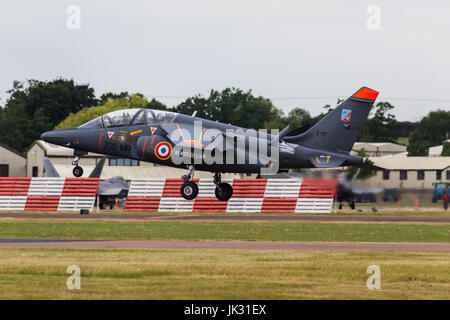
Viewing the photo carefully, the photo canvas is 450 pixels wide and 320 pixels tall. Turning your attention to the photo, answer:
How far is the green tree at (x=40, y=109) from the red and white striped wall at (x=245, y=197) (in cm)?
9060

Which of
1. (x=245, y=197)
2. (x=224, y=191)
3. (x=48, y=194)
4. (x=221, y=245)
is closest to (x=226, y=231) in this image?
(x=224, y=191)

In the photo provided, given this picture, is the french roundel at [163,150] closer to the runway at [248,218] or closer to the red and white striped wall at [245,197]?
the runway at [248,218]

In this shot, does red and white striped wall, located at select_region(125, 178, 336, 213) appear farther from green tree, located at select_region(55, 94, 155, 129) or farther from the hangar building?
green tree, located at select_region(55, 94, 155, 129)

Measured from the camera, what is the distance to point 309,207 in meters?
63.1

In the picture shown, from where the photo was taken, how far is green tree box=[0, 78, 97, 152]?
15275 centimetres

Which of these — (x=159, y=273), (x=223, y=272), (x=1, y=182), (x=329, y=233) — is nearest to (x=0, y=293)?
(x=159, y=273)

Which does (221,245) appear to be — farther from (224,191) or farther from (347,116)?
(347,116)

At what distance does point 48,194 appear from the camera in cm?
6719

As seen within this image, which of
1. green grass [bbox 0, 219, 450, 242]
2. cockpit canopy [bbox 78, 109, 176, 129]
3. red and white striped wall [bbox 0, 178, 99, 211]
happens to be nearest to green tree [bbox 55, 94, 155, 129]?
red and white striped wall [bbox 0, 178, 99, 211]

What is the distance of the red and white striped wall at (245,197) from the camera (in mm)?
62906

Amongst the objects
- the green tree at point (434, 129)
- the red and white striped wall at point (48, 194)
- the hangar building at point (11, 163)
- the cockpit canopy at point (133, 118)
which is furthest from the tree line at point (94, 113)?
the cockpit canopy at point (133, 118)

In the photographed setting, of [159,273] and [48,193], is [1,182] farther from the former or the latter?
[159,273]

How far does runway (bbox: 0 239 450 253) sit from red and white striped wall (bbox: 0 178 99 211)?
27.2m

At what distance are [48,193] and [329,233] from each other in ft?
98.2
